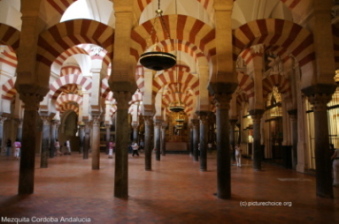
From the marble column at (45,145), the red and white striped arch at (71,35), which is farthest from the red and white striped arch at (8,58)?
the red and white striped arch at (71,35)

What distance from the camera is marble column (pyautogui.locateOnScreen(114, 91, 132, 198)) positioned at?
4863 millimetres

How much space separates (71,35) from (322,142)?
217 inches

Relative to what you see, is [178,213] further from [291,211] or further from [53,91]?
[53,91]

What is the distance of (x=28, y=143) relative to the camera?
5207 mm

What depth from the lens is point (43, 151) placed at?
954 centimetres

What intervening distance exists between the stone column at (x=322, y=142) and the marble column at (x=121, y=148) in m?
3.64

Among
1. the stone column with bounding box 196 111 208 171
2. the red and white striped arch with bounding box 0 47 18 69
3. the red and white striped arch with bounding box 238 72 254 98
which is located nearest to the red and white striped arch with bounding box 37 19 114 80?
the stone column with bounding box 196 111 208 171

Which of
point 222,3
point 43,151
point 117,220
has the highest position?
point 222,3

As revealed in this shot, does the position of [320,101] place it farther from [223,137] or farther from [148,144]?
[148,144]

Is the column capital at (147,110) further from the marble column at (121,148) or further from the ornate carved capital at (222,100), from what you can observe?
the ornate carved capital at (222,100)

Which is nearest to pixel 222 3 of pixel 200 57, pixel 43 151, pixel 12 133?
pixel 200 57

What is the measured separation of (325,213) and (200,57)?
646cm

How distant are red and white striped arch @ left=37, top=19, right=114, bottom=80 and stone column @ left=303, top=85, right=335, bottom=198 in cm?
419

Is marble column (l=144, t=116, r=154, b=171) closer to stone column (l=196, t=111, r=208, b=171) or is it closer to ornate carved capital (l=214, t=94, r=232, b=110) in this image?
stone column (l=196, t=111, r=208, b=171)
